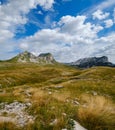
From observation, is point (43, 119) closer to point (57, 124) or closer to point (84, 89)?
point (57, 124)

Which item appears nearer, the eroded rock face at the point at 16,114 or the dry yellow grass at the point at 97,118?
the dry yellow grass at the point at 97,118

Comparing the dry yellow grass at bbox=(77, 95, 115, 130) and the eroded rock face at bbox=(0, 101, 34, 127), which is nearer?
the dry yellow grass at bbox=(77, 95, 115, 130)

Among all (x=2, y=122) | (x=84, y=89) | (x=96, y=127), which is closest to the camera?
(x=96, y=127)

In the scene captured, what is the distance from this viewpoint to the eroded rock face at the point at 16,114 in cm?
1000

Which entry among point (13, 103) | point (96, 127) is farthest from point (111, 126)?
point (13, 103)

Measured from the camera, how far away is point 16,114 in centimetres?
1102

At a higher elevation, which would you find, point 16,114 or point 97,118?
point 97,118

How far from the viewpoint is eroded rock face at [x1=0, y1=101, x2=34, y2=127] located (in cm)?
1000

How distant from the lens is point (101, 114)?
9391 mm

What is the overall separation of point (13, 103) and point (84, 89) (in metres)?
22.6

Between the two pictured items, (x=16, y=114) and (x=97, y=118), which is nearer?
(x=97, y=118)

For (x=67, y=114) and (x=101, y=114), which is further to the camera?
(x=67, y=114)

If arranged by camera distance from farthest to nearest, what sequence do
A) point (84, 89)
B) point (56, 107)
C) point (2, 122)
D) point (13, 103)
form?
point (84, 89)
point (13, 103)
point (56, 107)
point (2, 122)

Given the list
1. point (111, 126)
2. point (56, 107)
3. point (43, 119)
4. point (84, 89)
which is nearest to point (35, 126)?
point (43, 119)
